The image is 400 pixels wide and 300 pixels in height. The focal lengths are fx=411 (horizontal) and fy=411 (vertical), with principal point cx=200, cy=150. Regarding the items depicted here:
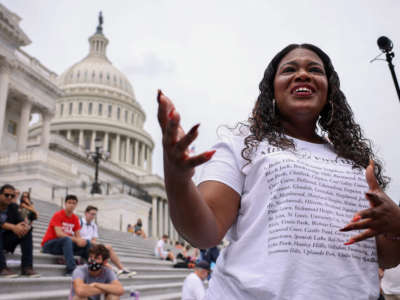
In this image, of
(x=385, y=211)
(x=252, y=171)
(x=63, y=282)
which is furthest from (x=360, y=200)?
(x=63, y=282)

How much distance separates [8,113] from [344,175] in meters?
37.4

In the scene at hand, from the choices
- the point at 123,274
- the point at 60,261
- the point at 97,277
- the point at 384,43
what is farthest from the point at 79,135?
the point at 384,43

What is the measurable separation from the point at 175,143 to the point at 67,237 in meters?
8.02

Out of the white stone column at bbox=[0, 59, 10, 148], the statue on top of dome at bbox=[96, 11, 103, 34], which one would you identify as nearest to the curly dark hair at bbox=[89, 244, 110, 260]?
the white stone column at bbox=[0, 59, 10, 148]

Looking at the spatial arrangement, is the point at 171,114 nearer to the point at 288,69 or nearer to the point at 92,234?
the point at 288,69

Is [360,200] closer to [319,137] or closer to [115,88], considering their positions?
[319,137]

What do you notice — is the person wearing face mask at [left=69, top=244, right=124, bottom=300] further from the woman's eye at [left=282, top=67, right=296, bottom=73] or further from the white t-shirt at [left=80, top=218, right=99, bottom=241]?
the woman's eye at [left=282, top=67, right=296, bottom=73]

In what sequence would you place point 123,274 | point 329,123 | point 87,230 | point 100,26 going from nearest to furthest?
point 329,123, point 123,274, point 87,230, point 100,26

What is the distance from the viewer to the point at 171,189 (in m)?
1.29

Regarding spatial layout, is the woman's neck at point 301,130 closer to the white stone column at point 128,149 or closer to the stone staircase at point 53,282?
the stone staircase at point 53,282

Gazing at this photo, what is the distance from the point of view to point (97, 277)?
6906 mm

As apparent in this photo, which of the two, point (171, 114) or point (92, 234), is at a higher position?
point (92, 234)

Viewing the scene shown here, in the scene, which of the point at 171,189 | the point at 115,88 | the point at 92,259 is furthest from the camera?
the point at 115,88

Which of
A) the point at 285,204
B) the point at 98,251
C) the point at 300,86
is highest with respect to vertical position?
the point at 300,86
